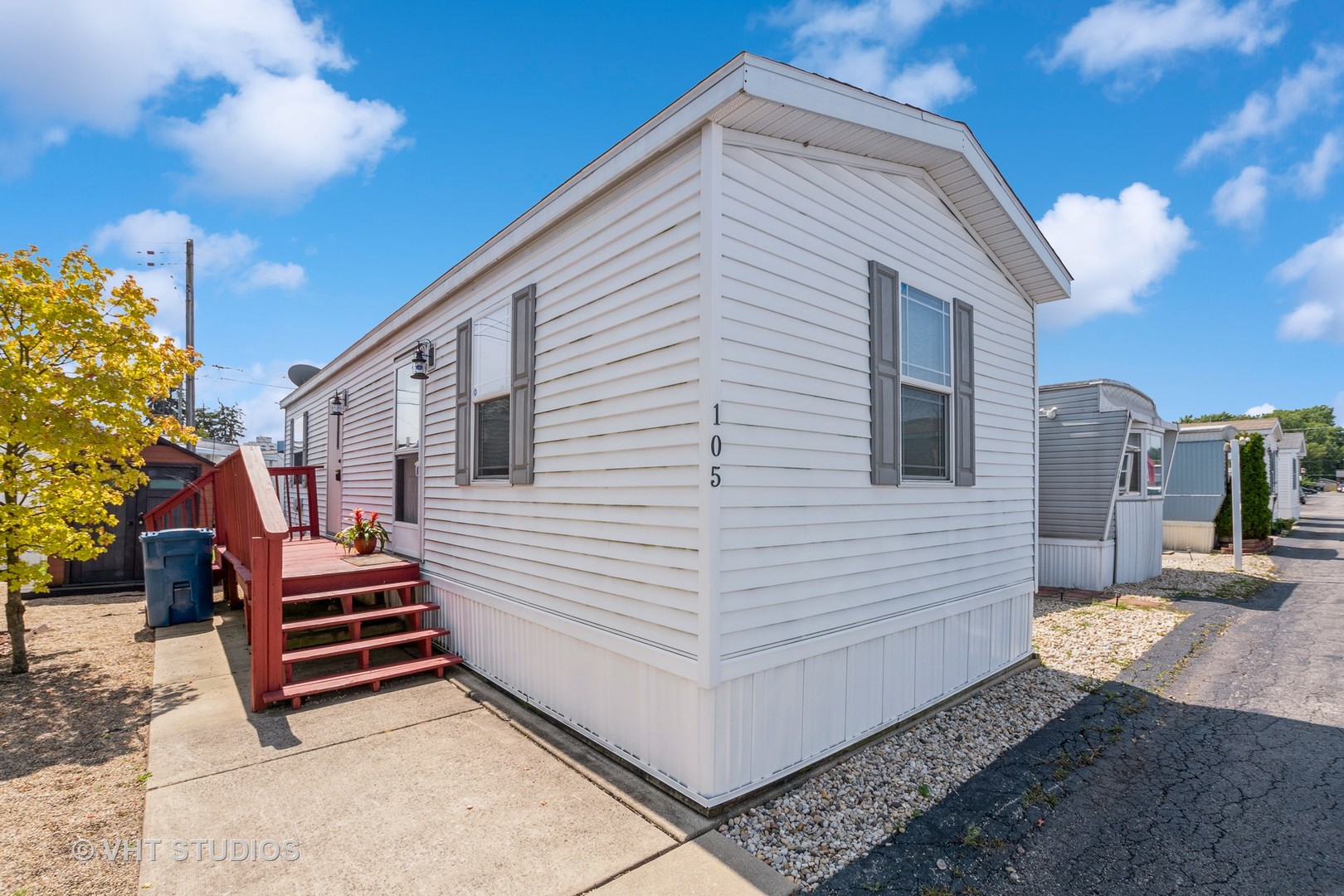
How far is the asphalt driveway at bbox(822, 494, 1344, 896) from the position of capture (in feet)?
8.77

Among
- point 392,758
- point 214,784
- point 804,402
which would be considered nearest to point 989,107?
point 804,402

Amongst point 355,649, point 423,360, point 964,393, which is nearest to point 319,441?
point 423,360

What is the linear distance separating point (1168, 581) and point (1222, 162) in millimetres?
7277

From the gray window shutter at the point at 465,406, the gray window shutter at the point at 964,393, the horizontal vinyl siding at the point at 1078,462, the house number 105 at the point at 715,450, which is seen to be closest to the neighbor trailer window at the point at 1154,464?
the horizontal vinyl siding at the point at 1078,462

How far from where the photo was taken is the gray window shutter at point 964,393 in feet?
15.8

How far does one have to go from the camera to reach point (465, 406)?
545cm

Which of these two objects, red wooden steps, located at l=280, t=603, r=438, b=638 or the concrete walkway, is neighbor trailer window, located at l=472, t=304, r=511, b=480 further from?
the concrete walkway

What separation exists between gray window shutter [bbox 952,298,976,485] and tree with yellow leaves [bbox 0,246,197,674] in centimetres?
724

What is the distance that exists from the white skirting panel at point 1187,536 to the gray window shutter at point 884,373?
1559 centimetres

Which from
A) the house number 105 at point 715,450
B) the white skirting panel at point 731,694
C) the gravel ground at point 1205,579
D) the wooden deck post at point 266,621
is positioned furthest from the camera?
the gravel ground at point 1205,579

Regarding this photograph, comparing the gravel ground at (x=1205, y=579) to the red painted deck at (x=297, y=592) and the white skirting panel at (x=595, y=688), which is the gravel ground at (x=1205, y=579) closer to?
the white skirting panel at (x=595, y=688)

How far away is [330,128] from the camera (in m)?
7.21

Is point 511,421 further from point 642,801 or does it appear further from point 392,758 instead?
point 642,801

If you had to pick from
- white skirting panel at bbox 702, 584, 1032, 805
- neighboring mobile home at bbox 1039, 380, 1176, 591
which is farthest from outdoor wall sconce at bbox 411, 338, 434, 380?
neighboring mobile home at bbox 1039, 380, 1176, 591
